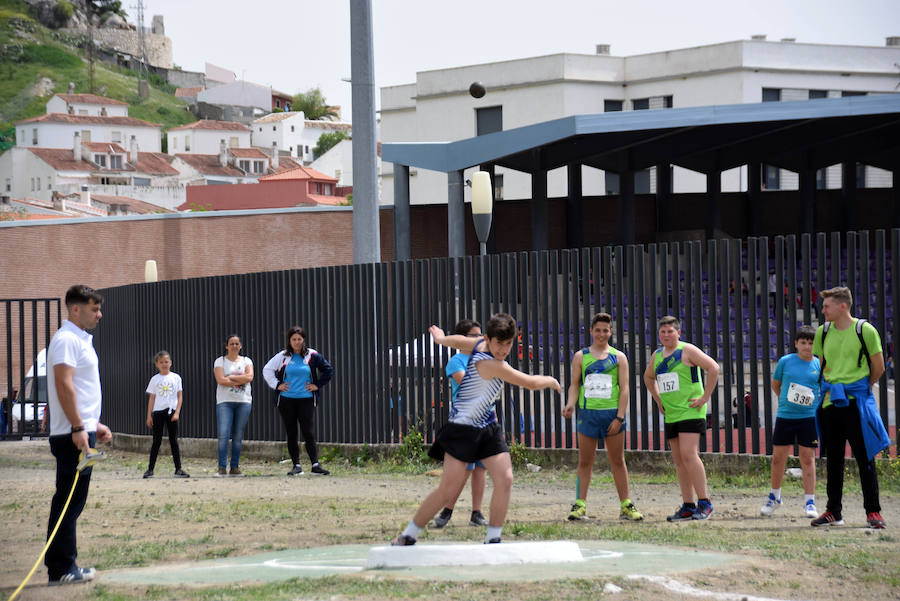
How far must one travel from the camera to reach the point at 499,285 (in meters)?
14.0

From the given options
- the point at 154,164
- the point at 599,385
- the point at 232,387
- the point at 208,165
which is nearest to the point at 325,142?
the point at 208,165

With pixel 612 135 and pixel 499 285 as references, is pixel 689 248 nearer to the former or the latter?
pixel 499 285

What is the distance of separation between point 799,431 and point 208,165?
121977 millimetres

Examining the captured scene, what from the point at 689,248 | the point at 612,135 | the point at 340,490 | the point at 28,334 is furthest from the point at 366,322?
the point at 28,334

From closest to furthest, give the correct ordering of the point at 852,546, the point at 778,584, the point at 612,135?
1. the point at 778,584
2. the point at 852,546
3. the point at 612,135

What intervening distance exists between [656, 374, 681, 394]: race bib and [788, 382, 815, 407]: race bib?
1.01m

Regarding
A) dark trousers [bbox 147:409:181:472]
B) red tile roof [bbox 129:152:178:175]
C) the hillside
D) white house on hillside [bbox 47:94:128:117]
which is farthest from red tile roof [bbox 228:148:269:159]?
dark trousers [bbox 147:409:181:472]

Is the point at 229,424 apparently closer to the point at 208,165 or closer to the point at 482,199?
the point at 482,199

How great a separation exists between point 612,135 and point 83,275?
18.6m

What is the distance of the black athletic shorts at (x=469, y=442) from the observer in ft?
25.2

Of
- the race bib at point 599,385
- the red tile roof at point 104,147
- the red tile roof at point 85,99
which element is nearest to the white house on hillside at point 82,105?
the red tile roof at point 85,99

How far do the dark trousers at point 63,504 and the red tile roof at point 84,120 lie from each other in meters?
132

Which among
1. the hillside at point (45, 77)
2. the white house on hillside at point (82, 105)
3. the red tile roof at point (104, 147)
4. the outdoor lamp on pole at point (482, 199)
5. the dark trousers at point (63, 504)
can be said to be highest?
the hillside at point (45, 77)

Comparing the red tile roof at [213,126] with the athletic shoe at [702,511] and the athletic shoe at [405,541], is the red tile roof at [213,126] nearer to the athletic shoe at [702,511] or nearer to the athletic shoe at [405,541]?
the athletic shoe at [702,511]
